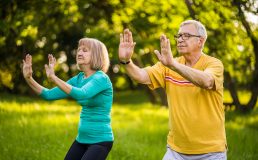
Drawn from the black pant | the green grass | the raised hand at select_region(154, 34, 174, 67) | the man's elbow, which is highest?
the raised hand at select_region(154, 34, 174, 67)

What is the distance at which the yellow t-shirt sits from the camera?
461 cm

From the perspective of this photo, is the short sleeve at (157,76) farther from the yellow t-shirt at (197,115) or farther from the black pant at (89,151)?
the black pant at (89,151)

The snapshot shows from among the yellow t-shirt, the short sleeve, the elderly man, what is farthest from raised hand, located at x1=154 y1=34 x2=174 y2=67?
the short sleeve

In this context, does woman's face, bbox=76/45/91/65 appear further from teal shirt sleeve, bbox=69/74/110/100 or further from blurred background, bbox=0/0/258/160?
blurred background, bbox=0/0/258/160

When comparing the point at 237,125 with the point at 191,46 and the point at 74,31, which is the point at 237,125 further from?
the point at 74,31

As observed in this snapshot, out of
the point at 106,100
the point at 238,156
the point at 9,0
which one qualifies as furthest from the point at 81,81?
the point at 9,0

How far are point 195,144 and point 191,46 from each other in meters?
0.93

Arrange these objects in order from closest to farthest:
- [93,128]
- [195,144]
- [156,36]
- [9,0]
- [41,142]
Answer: [195,144], [93,128], [41,142], [9,0], [156,36]

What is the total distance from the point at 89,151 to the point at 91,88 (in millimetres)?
634

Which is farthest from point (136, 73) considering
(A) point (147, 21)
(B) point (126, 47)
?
(A) point (147, 21)

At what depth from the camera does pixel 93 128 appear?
4.99 metres

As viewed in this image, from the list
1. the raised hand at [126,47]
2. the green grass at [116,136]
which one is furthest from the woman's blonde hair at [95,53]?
the green grass at [116,136]

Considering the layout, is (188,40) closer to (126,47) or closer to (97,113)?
(126,47)

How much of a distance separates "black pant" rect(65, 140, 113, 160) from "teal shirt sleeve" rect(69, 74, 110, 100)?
0.55 metres
